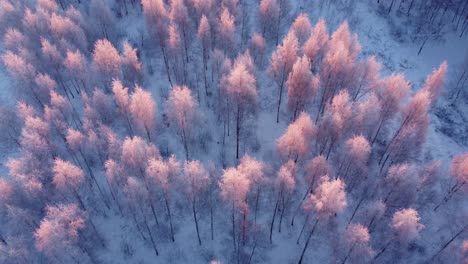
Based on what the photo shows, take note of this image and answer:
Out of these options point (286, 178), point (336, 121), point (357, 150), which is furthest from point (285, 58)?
point (286, 178)

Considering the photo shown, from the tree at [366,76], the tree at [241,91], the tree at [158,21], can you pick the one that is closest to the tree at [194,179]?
the tree at [241,91]

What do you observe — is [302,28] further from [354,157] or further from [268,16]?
[354,157]

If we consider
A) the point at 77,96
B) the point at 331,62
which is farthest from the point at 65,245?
the point at 331,62

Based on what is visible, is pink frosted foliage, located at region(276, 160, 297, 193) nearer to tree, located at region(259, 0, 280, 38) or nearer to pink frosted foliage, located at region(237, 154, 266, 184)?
pink frosted foliage, located at region(237, 154, 266, 184)

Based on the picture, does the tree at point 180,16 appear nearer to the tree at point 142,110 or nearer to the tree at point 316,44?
the tree at point 142,110

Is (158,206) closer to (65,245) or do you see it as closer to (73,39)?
(65,245)

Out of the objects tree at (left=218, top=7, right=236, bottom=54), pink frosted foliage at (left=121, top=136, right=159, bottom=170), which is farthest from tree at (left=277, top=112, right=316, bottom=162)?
tree at (left=218, top=7, right=236, bottom=54)
